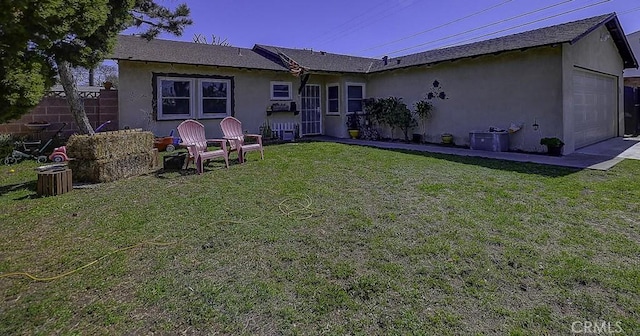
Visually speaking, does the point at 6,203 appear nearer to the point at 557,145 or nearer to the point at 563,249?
the point at 563,249

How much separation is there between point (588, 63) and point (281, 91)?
9531 millimetres

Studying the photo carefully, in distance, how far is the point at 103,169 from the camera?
6.16 m

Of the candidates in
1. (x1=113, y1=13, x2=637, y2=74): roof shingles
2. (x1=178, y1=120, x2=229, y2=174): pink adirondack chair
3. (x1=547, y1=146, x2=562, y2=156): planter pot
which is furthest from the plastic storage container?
(x1=178, y1=120, x2=229, y2=174): pink adirondack chair

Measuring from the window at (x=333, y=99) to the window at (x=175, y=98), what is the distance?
218 inches

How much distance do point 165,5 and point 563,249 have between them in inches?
422

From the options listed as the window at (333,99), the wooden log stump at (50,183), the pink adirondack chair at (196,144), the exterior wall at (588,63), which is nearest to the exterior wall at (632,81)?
the exterior wall at (588,63)

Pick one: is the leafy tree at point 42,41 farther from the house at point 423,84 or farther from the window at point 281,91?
the window at point 281,91

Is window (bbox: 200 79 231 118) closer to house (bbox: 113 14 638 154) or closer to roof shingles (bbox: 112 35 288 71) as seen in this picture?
house (bbox: 113 14 638 154)

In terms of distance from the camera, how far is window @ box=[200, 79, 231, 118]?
11.8 meters

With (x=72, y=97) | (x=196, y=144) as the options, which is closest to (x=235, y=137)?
(x=196, y=144)

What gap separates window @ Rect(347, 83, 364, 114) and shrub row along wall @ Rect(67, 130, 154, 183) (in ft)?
29.2

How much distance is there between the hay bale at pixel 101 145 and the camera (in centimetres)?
605

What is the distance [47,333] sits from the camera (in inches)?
Result: 84.7

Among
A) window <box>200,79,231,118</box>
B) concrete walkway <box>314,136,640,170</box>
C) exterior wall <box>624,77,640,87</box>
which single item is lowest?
concrete walkway <box>314,136,640,170</box>
